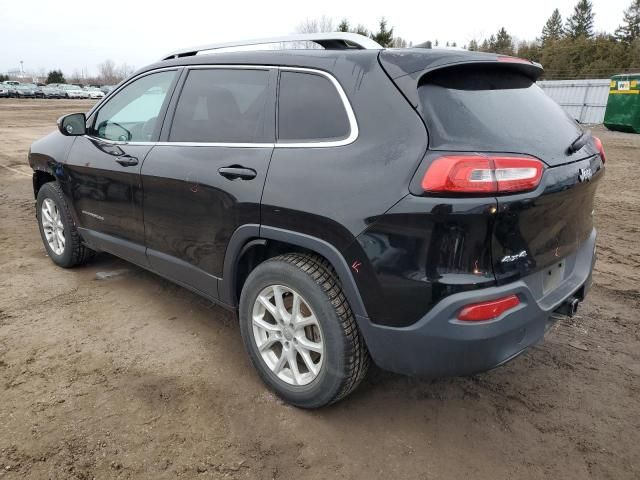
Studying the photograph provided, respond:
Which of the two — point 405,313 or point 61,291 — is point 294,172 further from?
point 61,291

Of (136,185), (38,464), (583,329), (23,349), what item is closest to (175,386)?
(38,464)

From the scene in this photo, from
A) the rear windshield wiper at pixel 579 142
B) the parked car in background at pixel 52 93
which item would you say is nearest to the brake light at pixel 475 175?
the rear windshield wiper at pixel 579 142

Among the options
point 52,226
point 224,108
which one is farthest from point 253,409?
point 52,226

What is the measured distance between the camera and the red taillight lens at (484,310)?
201 cm

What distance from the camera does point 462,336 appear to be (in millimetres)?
2033

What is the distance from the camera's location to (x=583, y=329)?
11.3 ft

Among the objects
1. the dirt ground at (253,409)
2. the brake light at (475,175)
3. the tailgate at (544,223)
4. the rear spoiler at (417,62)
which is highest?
the rear spoiler at (417,62)

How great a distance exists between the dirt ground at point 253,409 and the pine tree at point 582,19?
8521 cm

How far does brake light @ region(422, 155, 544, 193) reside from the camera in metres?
1.97

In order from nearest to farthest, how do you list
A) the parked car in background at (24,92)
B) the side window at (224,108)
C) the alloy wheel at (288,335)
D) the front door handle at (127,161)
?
the alloy wheel at (288,335), the side window at (224,108), the front door handle at (127,161), the parked car in background at (24,92)

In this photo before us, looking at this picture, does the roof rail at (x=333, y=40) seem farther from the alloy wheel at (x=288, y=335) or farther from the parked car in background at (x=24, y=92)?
the parked car in background at (x=24, y=92)

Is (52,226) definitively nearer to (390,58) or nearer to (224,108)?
(224,108)

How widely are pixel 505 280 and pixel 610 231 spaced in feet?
14.6

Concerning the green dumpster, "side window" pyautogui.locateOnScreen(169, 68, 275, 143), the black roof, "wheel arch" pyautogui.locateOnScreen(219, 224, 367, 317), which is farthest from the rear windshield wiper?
the green dumpster
